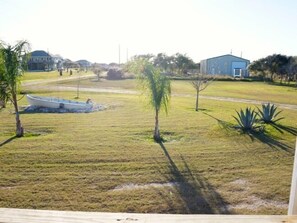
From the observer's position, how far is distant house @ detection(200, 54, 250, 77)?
4756 centimetres

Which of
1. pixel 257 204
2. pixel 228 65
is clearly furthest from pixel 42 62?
pixel 257 204

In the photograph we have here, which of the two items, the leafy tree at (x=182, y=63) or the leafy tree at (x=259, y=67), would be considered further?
the leafy tree at (x=182, y=63)

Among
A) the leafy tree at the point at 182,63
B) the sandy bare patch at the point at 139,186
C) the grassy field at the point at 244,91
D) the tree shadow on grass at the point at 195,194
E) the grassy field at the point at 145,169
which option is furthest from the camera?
the leafy tree at the point at 182,63

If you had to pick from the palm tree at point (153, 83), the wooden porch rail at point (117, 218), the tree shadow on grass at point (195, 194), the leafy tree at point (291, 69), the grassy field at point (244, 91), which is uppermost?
the leafy tree at point (291, 69)

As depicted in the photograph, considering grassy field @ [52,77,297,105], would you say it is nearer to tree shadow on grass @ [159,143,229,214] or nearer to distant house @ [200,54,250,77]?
distant house @ [200,54,250,77]

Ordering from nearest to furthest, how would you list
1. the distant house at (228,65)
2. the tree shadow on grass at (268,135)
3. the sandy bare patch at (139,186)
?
the sandy bare patch at (139,186)
the tree shadow on grass at (268,135)
the distant house at (228,65)

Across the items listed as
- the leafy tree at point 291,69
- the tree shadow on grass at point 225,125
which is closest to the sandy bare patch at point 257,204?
the tree shadow on grass at point 225,125

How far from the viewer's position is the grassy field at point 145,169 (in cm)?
477

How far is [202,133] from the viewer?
9.81 meters

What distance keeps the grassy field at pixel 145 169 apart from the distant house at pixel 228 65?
3810 centimetres

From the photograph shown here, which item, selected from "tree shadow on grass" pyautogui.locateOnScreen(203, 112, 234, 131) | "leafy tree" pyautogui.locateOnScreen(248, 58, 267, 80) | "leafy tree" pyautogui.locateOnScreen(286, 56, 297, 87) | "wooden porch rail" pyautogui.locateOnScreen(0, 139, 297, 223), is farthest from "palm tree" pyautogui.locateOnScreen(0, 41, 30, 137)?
"leafy tree" pyautogui.locateOnScreen(248, 58, 267, 80)

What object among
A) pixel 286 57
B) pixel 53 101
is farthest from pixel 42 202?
pixel 286 57

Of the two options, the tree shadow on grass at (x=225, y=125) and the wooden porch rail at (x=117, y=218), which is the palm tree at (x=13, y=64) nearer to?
the tree shadow on grass at (x=225, y=125)

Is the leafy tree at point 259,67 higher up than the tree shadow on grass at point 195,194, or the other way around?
the leafy tree at point 259,67
